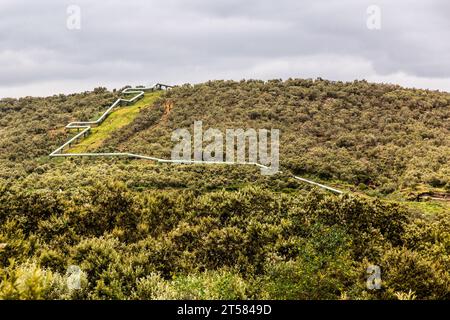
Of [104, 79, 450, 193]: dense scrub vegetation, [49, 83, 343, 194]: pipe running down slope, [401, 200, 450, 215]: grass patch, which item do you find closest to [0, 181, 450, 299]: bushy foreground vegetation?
[401, 200, 450, 215]: grass patch

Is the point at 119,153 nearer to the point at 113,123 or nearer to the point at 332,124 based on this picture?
the point at 113,123

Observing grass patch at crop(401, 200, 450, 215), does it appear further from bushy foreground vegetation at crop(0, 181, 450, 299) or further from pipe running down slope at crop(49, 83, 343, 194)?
pipe running down slope at crop(49, 83, 343, 194)

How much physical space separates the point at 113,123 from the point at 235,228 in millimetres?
47111

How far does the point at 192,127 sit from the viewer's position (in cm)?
5859

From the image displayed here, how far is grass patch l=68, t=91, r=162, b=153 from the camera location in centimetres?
5788

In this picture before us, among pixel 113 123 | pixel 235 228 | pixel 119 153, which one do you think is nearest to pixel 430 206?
pixel 235 228

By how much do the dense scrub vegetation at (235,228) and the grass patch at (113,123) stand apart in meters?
6.63

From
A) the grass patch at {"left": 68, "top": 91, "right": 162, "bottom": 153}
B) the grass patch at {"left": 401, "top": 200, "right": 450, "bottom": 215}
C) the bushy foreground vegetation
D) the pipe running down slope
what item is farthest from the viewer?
the grass patch at {"left": 68, "top": 91, "right": 162, "bottom": 153}

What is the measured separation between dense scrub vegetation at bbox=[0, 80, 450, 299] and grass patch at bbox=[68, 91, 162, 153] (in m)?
6.63

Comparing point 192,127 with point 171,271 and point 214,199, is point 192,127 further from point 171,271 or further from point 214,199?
point 171,271

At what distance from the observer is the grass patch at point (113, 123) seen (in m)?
57.9

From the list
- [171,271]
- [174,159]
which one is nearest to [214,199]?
[171,271]

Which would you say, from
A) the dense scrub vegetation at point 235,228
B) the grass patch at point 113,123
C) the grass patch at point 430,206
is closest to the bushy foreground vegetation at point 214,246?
the dense scrub vegetation at point 235,228

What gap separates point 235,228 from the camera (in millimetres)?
21203
